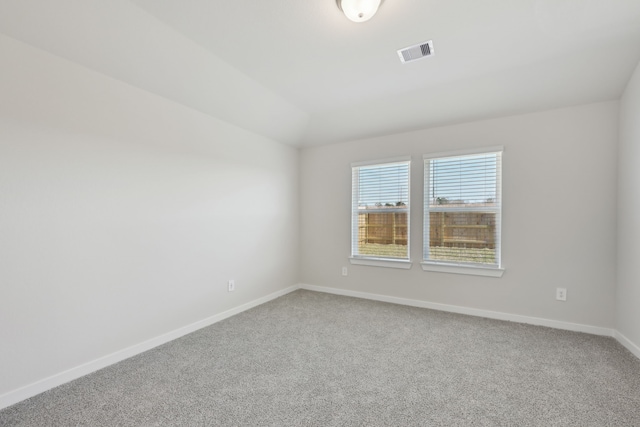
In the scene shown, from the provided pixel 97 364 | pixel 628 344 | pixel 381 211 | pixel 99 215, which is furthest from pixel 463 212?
pixel 97 364

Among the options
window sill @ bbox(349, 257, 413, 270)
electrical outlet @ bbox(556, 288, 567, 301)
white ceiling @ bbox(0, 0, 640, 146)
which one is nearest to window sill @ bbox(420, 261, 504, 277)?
window sill @ bbox(349, 257, 413, 270)

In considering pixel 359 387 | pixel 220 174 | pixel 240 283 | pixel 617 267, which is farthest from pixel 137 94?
pixel 617 267

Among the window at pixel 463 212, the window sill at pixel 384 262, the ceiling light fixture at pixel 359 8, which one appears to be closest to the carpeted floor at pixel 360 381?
the window at pixel 463 212

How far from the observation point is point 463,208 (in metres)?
3.31

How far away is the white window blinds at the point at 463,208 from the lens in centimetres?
316

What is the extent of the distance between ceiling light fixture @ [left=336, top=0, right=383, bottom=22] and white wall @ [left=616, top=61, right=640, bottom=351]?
2.28 m

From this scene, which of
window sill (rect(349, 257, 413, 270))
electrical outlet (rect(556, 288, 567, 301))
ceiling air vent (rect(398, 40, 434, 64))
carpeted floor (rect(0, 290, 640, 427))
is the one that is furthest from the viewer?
window sill (rect(349, 257, 413, 270))

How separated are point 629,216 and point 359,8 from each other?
2830mm

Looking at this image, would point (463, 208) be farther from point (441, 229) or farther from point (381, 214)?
point (381, 214)

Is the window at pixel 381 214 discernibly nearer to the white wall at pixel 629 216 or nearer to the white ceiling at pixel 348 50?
the white ceiling at pixel 348 50

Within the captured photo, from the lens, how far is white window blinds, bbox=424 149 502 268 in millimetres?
3162

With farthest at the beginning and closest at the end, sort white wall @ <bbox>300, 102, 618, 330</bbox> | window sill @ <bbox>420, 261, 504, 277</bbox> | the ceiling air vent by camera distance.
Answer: window sill @ <bbox>420, 261, 504, 277</bbox>
white wall @ <bbox>300, 102, 618, 330</bbox>
the ceiling air vent

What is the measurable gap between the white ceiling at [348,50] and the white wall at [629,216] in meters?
0.27

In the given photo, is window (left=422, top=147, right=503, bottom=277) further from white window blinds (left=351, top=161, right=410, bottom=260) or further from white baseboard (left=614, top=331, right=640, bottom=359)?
white baseboard (left=614, top=331, right=640, bottom=359)
